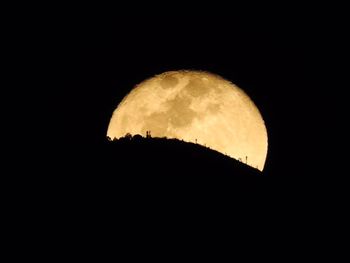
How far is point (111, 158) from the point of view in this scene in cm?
707

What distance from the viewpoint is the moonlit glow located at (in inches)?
356

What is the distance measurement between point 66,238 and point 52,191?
0.57 meters

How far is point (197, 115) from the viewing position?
9.23 meters

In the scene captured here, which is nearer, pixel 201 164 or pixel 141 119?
pixel 201 164

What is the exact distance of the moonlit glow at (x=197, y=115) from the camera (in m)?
9.05

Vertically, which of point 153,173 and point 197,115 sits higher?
point 197,115

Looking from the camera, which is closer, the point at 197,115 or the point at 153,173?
the point at 153,173

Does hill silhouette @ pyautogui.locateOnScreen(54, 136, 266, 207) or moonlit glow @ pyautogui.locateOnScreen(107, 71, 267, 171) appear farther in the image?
moonlit glow @ pyautogui.locateOnScreen(107, 71, 267, 171)

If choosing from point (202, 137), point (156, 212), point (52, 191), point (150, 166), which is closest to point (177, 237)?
point (156, 212)

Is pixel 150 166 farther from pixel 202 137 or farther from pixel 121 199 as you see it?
pixel 202 137

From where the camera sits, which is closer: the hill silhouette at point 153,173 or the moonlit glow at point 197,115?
the hill silhouette at point 153,173

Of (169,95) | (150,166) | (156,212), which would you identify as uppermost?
(169,95)

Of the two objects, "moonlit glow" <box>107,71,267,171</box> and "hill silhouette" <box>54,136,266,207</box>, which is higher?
"moonlit glow" <box>107,71,267,171</box>

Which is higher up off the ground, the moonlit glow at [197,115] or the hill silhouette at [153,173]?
the moonlit glow at [197,115]
